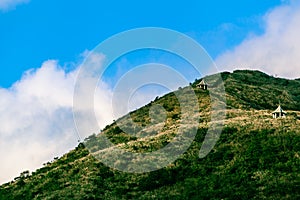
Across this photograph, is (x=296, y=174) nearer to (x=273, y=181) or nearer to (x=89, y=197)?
(x=273, y=181)

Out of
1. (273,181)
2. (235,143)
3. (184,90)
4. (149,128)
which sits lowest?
(273,181)

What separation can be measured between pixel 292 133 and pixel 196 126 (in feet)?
55.0

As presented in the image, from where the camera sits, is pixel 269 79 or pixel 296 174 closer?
pixel 296 174

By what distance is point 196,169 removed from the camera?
71.8 m

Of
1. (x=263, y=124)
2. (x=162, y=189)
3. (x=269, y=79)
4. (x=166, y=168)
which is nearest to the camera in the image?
(x=162, y=189)

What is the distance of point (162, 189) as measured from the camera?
221 feet

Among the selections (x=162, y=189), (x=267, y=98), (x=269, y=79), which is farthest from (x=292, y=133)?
(x=269, y=79)

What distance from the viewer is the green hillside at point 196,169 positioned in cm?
6384

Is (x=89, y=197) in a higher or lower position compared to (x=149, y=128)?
lower

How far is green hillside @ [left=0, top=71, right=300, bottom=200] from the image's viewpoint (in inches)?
2514

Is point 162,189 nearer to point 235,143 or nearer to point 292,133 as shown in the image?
point 235,143

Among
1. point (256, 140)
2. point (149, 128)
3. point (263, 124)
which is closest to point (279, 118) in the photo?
point (263, 124)

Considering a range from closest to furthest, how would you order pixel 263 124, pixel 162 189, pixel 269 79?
1. pixel 162 189
2. pixel 263 124
3. pixel 269 79

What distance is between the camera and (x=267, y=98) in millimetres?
115000
